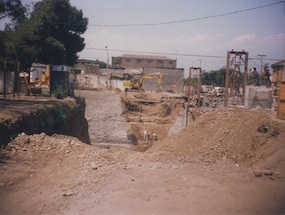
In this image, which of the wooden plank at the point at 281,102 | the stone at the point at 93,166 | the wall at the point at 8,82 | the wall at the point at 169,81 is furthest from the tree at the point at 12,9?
the wall at the point at 169,81

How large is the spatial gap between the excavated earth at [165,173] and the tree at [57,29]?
1629cm

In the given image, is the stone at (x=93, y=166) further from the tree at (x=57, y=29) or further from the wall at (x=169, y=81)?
the wall at (x=169, y=81)

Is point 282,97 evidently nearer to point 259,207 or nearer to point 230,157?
point 230,157

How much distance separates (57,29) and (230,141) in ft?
68.6

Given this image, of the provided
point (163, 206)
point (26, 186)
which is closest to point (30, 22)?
point (26, 186)

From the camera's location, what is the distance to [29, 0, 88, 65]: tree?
2261 centimetres

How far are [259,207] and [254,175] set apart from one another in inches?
79.1

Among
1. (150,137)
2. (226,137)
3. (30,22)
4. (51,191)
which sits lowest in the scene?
(150,137)

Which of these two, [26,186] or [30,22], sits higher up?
[30,22]

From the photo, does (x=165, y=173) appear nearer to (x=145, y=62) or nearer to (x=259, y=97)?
(x=259, y=97)

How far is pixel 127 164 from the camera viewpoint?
7789 millimetres

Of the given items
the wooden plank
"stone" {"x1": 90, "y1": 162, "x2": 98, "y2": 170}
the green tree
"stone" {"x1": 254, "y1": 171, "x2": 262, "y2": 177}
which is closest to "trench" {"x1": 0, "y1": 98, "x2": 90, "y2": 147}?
"stone" {"x1": 90, "y1": 162, "x2": 98, "y2": 170}

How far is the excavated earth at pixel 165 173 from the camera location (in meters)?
5.42

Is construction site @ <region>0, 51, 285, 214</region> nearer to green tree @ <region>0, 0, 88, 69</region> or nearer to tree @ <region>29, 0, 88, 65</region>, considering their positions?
green tree @ <region>0, 0, 88, 69</region>
